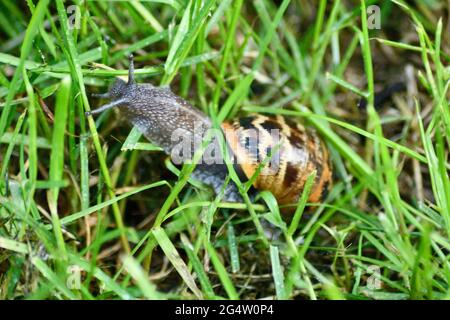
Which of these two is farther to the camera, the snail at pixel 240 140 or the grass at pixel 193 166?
the snail at pixel 240 140

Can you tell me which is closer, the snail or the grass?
the grass

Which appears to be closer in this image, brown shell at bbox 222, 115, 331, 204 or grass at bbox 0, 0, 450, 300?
grass at bbox 0, 0, 450, 300

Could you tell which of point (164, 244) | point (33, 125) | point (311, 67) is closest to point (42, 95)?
point (33, 125)

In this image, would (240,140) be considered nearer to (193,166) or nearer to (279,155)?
(279,155)
